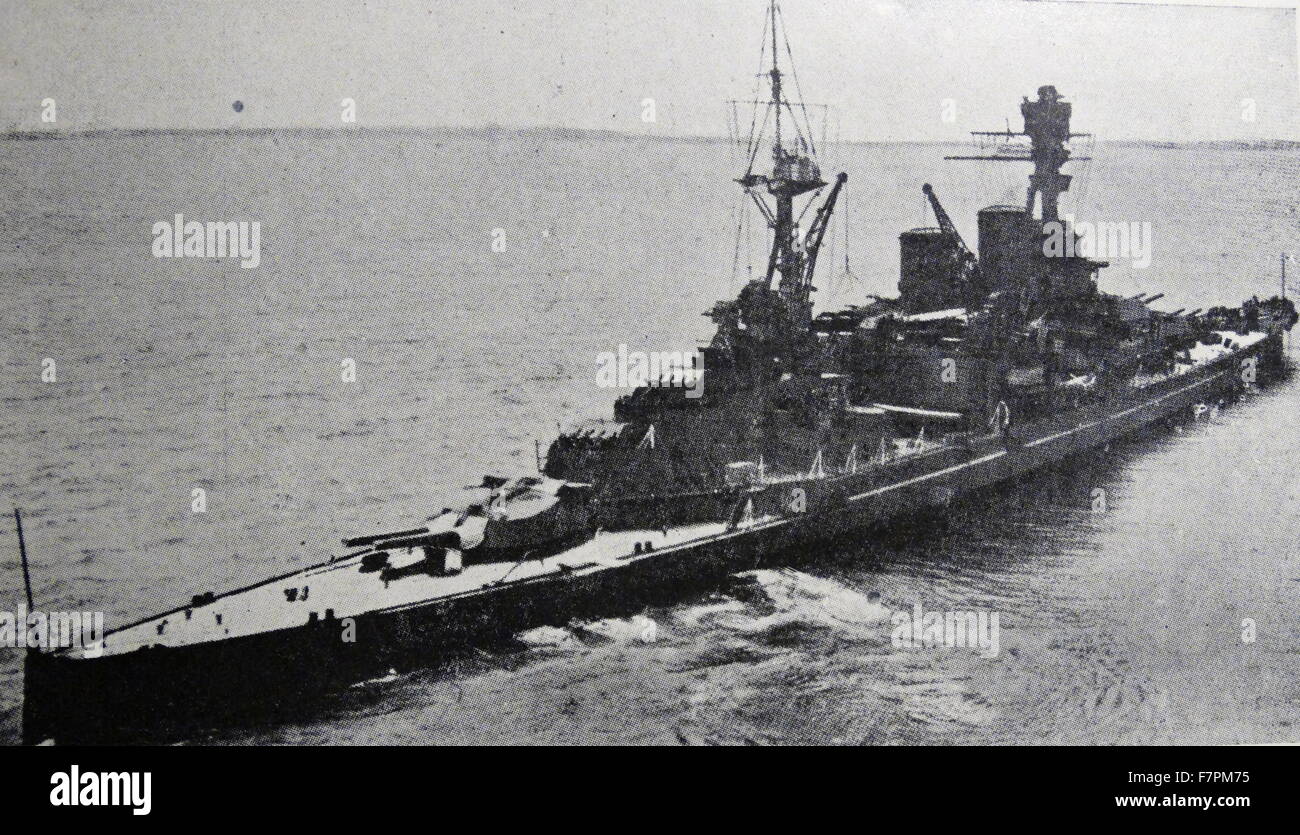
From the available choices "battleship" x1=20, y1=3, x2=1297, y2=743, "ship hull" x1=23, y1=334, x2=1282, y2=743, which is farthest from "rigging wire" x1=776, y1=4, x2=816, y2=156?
"ship hull" x1=23, y1=334, x2=1282, y2=743

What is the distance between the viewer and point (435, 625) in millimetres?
9500

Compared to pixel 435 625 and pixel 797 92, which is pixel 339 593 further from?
pixel 797 92

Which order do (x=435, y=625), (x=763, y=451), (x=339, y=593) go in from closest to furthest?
(x=435, y=625) → (x=339, y=593) → (x=763, y=451)

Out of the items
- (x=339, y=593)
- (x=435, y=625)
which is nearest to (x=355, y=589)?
(x=339, y=593)

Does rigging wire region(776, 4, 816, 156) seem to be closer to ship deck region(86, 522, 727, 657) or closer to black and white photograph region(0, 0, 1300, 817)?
black and white photograph region(0, 0, 1300, 817)

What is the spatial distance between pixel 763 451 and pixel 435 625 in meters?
4.63

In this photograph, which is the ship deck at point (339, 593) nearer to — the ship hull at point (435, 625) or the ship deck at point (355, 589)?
the ship deck at point (355, 589)

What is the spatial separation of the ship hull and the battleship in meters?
0.02

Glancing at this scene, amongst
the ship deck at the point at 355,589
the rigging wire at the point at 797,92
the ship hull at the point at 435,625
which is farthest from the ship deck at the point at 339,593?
the rigging wire at the point at 797,92

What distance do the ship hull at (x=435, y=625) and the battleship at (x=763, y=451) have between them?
2 cm

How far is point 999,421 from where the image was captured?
13820mm

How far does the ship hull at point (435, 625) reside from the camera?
8297mm

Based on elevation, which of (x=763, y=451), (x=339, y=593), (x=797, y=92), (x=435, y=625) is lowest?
(x=435, y=625)

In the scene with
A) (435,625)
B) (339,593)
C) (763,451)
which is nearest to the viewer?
(435,625)
